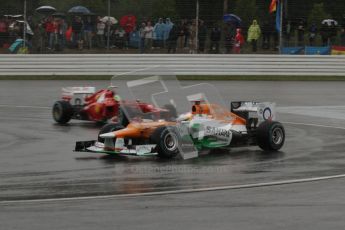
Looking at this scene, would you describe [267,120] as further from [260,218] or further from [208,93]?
[260,218]

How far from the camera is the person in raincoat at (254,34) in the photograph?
104 ft

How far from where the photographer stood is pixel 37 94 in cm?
2491

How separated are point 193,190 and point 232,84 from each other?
63.5 ft

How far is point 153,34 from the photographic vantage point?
104 feet

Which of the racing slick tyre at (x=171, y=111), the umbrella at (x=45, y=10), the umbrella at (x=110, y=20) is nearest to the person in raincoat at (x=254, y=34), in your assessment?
the umbrella at (x=110, y=20)

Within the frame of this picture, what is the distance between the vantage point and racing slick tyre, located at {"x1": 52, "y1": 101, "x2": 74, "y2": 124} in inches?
695

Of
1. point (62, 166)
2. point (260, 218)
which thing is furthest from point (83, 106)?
point (260, 218)

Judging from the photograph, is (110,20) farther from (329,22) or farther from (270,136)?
(270,136)

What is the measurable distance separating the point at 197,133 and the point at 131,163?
4.29ft

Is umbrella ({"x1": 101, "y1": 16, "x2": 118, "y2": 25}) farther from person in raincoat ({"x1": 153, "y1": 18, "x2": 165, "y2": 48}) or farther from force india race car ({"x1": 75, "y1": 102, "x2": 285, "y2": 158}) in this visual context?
force india race car ({"x1": 75, "y1": 102, "x2": 285, "y2": 158})

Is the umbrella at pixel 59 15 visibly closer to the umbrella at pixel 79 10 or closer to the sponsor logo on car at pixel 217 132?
the umbrella at pixel 79 10

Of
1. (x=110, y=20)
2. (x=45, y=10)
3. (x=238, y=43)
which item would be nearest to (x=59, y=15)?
(x=45, y=10)

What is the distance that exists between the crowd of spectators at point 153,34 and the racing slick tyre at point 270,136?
710 inches

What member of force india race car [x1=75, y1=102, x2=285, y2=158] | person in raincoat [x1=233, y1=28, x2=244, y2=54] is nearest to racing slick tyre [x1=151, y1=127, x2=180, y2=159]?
force india race car [x1=75, y1=102, x2=285, y2=158]
